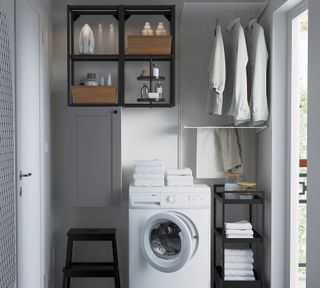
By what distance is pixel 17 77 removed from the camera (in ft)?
10.2

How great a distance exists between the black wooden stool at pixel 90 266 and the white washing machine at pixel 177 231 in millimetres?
228

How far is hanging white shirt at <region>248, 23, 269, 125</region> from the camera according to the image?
388cm

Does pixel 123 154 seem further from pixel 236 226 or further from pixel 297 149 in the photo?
pixel 297 149

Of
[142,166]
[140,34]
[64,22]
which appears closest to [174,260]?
[142,166]

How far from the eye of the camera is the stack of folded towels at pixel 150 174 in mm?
3967

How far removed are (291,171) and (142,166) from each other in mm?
1110

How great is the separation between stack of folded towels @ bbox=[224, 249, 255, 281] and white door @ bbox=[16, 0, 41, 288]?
1398 millimetres

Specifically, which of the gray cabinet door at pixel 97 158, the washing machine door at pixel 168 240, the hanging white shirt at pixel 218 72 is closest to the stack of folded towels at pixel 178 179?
the washing machine door at pixel 168 240

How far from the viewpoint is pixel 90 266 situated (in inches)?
163

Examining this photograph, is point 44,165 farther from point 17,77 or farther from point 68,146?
point 17,77

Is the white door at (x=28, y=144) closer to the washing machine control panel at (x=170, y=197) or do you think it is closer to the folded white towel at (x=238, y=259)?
the washing machine control panel at (x=170, y=197)

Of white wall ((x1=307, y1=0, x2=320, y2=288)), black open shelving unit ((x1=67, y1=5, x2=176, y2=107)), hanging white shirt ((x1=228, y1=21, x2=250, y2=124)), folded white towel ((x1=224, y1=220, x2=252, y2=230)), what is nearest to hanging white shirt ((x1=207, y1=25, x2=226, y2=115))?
hanging white shirt ((x1=228, y1=21, x2=250, y2=124))

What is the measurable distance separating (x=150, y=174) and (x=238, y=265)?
3.17 feet

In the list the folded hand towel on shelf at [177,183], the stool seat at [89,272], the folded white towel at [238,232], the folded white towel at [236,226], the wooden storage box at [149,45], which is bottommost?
the stool seat at [89,272]
